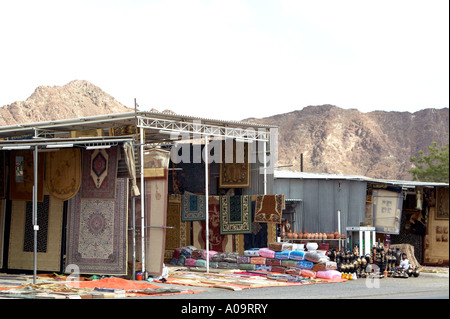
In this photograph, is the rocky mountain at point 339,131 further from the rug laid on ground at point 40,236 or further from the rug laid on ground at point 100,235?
the rug laid on ground at point 100,235

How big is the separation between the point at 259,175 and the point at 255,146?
33.1 inches

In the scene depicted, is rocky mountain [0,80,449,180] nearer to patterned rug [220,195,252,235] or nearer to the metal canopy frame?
patterned rug [220,195,252,235]

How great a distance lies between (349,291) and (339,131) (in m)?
59.2

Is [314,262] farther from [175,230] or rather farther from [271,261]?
[175,230]

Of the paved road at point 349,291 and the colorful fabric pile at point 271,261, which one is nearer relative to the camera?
the paved road at point 349,291

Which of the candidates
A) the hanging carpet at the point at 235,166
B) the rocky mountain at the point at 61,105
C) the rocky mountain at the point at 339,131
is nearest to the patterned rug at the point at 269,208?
the hanging carpet at the point at 235,166

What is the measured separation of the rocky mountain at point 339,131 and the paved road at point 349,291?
168 feet

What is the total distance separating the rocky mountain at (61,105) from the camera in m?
63.2

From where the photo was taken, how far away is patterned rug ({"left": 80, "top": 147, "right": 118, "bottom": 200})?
51.5ft

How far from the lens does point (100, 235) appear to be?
1573cm

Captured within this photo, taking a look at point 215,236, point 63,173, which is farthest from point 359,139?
point 63,173

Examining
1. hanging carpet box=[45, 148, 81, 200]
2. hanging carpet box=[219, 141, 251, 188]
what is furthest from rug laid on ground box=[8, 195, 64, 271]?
hanging carpet box=[219, 141, 251, 188]
